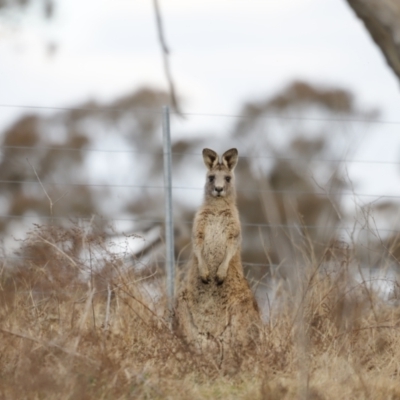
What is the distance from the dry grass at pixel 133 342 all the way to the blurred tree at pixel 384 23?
1761mm

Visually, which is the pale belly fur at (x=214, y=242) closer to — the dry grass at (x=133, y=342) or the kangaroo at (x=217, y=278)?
the kangaroo at (x=217, y=278)

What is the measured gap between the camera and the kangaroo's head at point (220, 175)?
29.0 ft

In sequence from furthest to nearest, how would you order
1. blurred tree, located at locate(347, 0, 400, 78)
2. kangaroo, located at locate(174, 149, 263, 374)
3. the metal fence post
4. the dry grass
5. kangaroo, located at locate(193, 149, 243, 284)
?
the metal fence post < kangaroo, located at locate(193, 149, 243, 284) < kangaroo, located at locate(174, 149, 263, 374) < the dry grass < blurred tree, located at locate(347, 0, 400, 78)

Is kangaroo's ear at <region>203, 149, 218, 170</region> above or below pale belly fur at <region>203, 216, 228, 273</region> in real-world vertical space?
above

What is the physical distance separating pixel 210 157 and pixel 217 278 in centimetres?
121

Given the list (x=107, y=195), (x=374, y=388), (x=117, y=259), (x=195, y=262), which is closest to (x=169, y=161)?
(x=195, y=262)

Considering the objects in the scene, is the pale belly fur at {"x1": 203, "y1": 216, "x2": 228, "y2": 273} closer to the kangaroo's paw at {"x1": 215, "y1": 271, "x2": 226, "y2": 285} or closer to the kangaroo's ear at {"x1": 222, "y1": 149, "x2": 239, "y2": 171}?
the kangaroo's paw at {"x1": 215, "y1": 271, "x2": 226, "y2": 285}

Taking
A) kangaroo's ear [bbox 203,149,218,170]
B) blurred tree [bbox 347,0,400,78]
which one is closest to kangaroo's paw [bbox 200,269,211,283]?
kangaroo's ear [bbox 203,149,218,170]

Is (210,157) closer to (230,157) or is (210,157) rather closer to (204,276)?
(230,157)

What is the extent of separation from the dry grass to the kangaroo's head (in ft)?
4.17

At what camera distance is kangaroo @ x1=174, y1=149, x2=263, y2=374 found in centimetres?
798

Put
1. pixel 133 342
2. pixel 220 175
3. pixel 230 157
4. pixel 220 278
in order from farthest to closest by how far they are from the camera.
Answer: pixel 230 157 < pixel 220 175 < pixel 220 278 < pixel 133 342

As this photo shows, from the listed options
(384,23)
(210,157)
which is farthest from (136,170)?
(384,23)

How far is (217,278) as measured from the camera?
8359 mm
